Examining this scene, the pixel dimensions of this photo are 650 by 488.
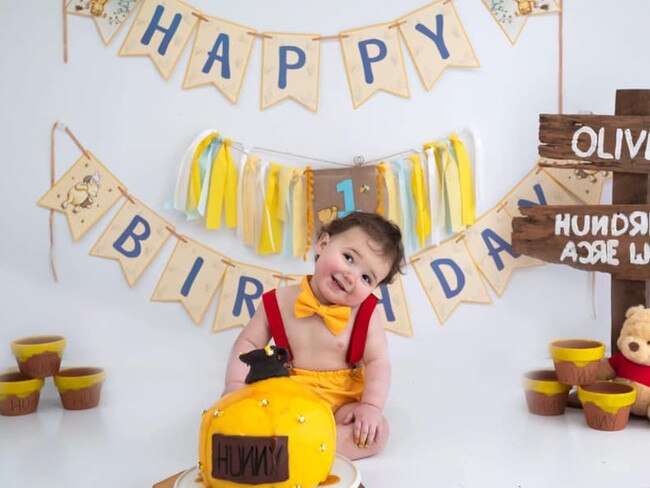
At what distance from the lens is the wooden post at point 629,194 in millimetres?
1709

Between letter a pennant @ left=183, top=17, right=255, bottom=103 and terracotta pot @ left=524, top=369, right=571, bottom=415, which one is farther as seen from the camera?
letter a pennant @ left=183, top=17, right=255, bottom=103

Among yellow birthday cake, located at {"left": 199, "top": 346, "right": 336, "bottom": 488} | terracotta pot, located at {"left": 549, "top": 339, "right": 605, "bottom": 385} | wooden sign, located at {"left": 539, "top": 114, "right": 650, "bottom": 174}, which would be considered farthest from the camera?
wooden sign, located at {"left": 539, "top": 114, "right": 650, "bottom": 174}

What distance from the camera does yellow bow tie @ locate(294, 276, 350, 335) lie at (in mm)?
1476

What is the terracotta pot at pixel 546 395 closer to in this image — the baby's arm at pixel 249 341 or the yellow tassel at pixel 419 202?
the yellow tassel at pixel 419 202

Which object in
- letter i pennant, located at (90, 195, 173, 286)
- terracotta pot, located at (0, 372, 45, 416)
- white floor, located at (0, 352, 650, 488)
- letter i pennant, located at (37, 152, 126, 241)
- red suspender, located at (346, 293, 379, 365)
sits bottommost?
white floor, located at (0, 352, 650, 488)

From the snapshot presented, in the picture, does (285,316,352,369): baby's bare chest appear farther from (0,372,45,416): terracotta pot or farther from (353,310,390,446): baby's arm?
(0,372,45,416): terracotta pot

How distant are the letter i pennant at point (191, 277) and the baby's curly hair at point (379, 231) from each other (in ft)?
1.71

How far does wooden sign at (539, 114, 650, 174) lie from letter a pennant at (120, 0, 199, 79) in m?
0.85

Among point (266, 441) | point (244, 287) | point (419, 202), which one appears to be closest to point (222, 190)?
point (244, 287)

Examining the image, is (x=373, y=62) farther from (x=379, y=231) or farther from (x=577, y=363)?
(x=577, y=363)

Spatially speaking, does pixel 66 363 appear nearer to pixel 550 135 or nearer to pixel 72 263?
pixel 72 263

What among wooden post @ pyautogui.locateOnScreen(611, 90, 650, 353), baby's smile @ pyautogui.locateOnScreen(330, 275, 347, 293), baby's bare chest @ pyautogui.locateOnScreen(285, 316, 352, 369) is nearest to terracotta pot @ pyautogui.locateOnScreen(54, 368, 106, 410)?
baby's bare chest @ pyautogui.locateOnScreen(285, 316, 352, 369)

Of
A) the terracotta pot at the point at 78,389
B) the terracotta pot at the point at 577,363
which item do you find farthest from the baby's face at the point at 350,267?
the terracotta pot at the point at 78,389

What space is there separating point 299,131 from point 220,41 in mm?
279
